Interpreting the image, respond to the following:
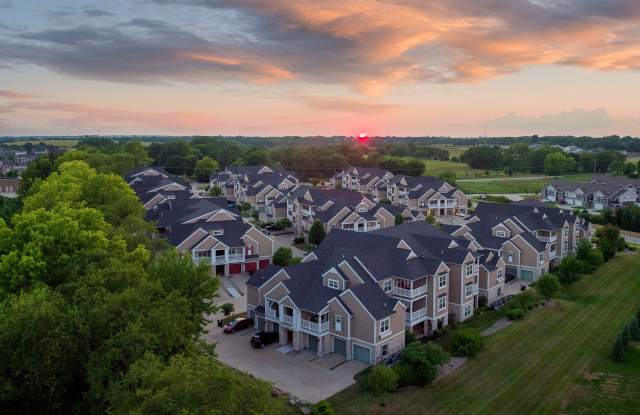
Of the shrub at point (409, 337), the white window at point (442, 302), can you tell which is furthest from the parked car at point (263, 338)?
the white window at point (442, 302)

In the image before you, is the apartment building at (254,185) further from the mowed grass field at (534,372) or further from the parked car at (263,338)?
the mowed grass field at (534,372)

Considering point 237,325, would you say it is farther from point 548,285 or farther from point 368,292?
point 548,285

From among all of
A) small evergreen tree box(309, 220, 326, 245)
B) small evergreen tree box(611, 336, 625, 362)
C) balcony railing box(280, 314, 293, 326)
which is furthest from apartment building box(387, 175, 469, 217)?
balcony railing box(280, 314, 293, 326)

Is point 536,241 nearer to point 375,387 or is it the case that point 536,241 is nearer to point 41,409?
point 375,387

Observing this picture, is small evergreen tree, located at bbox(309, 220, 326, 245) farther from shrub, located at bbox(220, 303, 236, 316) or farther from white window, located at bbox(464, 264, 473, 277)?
white window, located at bbox(464, 264, 473, 277)

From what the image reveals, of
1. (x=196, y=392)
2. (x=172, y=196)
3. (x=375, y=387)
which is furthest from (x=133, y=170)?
(x=196, y=392)

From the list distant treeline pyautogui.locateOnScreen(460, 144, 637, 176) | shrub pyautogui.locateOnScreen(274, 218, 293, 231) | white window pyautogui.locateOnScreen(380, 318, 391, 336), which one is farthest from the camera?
distant treeline pyautogui.locateOnScreen(460, 144, 637, 176)
